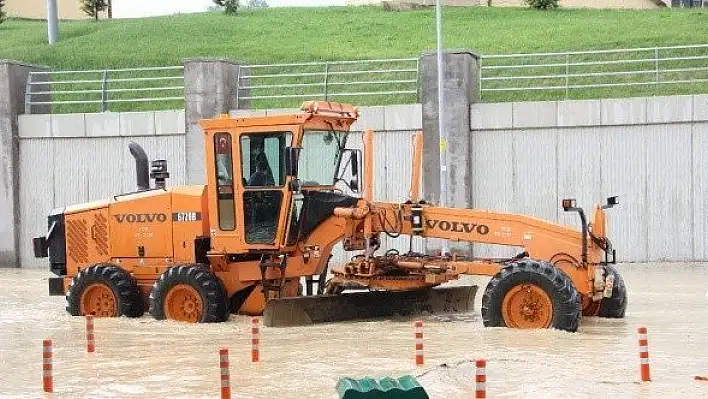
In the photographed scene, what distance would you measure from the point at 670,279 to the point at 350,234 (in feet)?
32.7

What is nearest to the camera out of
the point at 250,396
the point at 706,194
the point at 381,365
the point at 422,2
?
the point at 250,396

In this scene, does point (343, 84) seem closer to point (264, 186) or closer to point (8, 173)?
point (8, 173)

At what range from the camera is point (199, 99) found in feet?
113

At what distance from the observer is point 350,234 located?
65.2ft

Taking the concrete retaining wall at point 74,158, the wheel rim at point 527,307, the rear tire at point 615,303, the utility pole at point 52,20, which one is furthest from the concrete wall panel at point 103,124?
the utility pole at point 52,20

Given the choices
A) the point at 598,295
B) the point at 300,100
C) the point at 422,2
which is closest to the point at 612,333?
the point at 598,295

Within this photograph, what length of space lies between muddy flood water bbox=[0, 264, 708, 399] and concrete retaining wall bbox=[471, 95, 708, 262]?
364 inches

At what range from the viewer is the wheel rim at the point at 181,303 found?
20.0 meters

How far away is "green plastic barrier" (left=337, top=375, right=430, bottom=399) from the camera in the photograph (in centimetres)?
932

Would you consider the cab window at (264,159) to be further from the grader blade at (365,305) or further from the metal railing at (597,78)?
the metal railing at (597,78)

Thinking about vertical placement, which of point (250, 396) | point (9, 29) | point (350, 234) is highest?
point (9, 29)

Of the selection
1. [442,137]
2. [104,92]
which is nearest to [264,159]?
[442,137]

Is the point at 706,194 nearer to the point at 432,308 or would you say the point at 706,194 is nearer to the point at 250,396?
the point at 432,308

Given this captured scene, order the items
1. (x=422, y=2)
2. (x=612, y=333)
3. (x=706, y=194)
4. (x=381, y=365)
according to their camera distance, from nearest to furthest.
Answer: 1. (x=381, y=365)
2. (x=612, y=333)
3. (x=706, y=194)
4. (x=422, y=2)
